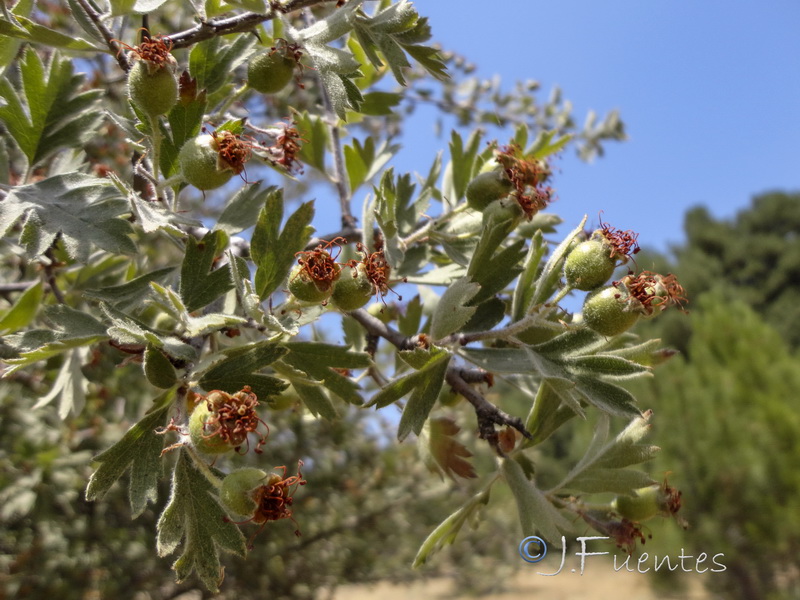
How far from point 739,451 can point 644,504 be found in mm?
11408

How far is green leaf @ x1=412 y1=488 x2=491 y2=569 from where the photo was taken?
1.33 m

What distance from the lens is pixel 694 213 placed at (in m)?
32.9

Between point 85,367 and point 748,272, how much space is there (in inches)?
1264

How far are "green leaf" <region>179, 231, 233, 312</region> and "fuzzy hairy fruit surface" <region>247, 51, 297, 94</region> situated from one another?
1.27 feet

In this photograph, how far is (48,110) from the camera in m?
1.45

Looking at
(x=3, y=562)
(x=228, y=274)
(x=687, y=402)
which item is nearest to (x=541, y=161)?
(x=228, y=274)

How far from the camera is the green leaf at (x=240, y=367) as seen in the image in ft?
3.43

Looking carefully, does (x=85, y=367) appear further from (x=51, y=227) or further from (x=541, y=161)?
(x=541, y=161)

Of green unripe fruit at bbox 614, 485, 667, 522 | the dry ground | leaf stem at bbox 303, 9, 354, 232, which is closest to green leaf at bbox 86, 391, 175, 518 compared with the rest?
leaf stem at bbox 303, 9, 354, 232

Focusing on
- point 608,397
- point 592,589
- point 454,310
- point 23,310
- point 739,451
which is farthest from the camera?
point 592,589

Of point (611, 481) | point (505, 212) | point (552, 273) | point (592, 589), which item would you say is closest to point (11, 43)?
point (505, 212)

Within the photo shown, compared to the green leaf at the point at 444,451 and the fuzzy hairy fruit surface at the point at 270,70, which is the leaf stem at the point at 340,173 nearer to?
the fuzzy hairy fruit surface at the point at 270,70

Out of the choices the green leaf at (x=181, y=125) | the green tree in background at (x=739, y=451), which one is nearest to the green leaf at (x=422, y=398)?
the green leaf at (x=181, y=125)

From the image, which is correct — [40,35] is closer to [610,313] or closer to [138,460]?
[138,460]
